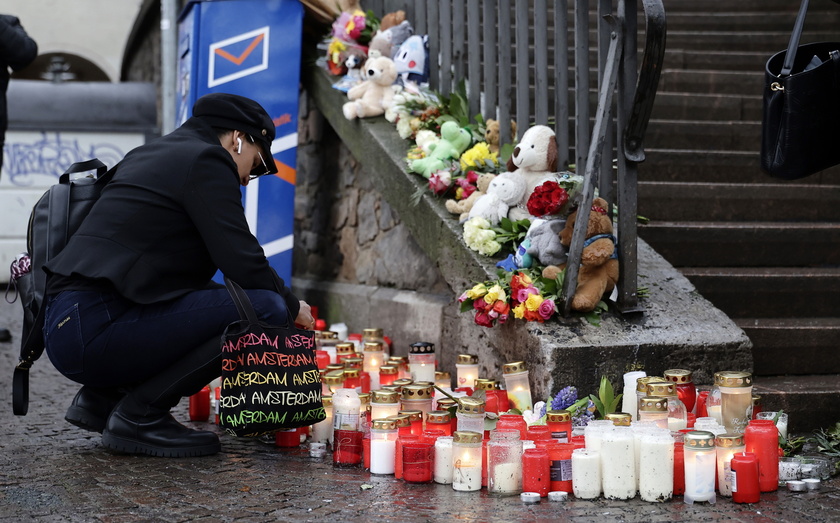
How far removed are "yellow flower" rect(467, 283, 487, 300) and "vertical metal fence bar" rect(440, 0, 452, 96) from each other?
1.60 metres

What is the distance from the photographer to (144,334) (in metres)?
3.64

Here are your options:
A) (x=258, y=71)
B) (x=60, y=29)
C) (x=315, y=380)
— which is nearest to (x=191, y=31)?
(x=258, y=71)

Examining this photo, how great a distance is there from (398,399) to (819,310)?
80.4 inches

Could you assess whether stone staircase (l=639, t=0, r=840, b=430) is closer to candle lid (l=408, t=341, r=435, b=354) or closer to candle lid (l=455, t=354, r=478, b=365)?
candle lid (l=455, t=354, r=478, b=365)

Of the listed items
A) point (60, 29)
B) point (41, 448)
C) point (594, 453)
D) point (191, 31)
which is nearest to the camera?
point (594, 453)

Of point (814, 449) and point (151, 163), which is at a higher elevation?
point (151, 163)

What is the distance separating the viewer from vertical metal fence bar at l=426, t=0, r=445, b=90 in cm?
566

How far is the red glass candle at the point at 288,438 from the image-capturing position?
3.99 metres

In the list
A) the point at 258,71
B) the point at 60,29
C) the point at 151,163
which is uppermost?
the point at 60,29

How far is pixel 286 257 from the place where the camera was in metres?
6.36

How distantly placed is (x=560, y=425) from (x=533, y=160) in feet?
4.46

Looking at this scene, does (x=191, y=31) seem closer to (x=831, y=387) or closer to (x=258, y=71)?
(x=258, y=71)

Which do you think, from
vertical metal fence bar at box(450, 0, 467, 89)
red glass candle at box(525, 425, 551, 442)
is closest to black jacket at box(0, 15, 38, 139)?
vertical metal fence bar at box(450, 0, 467, 89)

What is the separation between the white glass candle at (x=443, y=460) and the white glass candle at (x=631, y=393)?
0.74m
